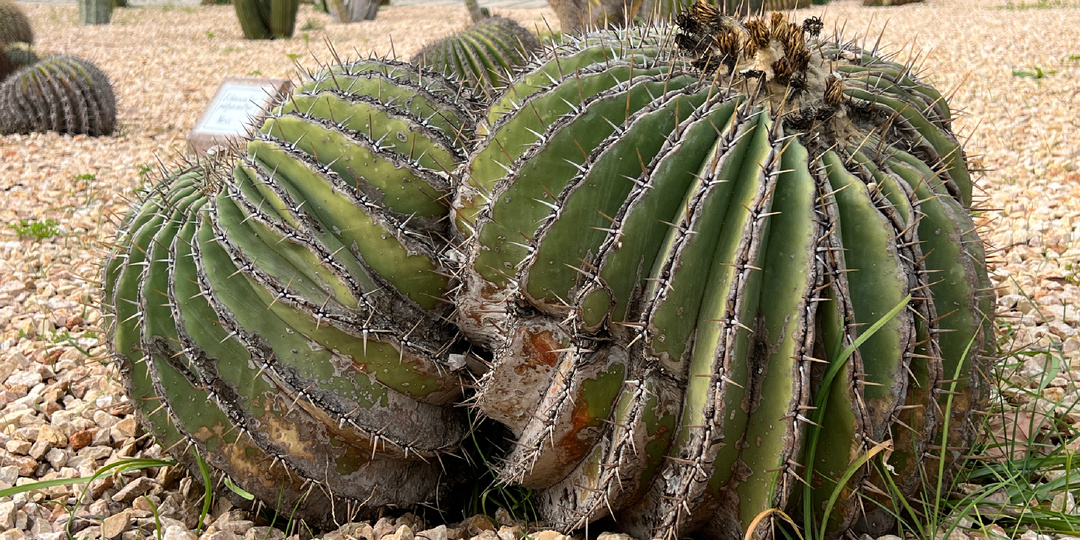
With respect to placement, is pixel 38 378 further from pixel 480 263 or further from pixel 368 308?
pixel 480 263

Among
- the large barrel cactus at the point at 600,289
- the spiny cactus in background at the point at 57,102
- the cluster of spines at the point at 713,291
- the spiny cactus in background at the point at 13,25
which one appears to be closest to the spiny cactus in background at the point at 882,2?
the spiny cactus in background at the point at 57,102

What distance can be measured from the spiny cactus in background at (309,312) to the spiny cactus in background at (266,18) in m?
11.1

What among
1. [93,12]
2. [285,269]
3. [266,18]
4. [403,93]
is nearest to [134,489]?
[285,269]

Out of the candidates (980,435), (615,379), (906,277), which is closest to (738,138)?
(906,277)

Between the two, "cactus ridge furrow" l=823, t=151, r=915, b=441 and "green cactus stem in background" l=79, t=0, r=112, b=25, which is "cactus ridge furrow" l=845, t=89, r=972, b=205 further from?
"green cactus stem in background" l=79, t=0, r=112, b=25

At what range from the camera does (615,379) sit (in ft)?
5.43

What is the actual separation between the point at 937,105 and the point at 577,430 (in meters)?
1.13

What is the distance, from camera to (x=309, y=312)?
1.83 metres

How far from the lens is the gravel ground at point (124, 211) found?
2129 mm

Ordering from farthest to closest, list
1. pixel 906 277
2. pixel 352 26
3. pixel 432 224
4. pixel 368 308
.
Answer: pixel 352 26, pixel 432 224, pixel 368 308, pixel 906 277

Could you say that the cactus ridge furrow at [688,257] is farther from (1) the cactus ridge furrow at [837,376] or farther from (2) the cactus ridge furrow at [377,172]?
(2) the cactus ridge furrow at [377,172]

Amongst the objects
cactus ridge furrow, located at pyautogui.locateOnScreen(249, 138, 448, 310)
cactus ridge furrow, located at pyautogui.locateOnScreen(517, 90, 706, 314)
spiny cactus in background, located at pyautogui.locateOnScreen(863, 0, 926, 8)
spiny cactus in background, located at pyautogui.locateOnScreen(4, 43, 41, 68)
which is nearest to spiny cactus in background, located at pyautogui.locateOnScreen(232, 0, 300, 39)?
spiny cactus in background, located at pyautogui.locateOnScreen(4, 43, 41, 68)

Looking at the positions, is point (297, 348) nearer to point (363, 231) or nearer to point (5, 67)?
point (363, 231)

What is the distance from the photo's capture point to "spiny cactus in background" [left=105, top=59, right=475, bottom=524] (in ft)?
6.07
